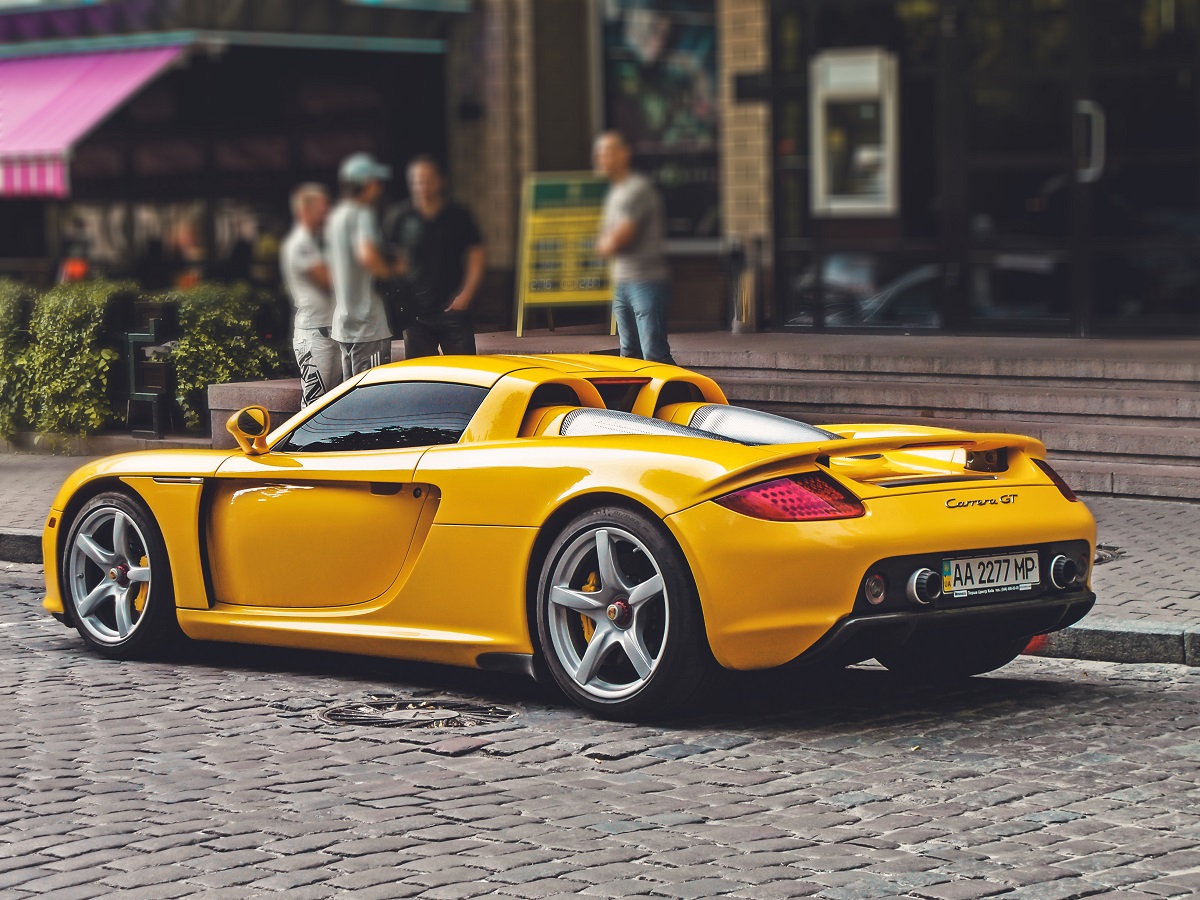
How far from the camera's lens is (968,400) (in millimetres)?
12547

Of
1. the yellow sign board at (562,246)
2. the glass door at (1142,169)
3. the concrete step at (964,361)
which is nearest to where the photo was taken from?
the concrete step at (964,361)

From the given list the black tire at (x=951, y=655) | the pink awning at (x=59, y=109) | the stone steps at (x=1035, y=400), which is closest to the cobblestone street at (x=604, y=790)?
the black tire at (x=951, y=655)

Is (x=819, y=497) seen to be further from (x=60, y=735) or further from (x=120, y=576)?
(x=120, y=576)

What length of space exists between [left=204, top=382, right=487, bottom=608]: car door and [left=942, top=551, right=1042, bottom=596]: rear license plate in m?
1.78

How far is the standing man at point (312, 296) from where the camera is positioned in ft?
→ 37.7

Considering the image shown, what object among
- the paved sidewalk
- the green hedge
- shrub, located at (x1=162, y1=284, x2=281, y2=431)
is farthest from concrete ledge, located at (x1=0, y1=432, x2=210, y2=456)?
the paved sidewalk

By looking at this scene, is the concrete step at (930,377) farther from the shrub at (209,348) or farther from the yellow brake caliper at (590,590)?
the yellow brake caliper at (590,590)

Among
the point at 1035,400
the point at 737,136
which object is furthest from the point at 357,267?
the point at 737,136

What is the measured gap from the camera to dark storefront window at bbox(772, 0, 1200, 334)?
16.0 metres

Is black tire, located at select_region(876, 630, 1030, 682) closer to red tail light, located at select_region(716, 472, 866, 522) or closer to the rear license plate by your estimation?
the rear license plate

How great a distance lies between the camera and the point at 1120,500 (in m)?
11.1

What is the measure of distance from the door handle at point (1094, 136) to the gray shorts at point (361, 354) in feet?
23.7

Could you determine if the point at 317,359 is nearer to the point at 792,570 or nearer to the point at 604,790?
the point at 792,570

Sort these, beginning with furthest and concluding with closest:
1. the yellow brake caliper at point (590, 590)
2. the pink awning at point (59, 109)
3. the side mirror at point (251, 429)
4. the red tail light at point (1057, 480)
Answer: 1. the pink awning at point (59, 109)
2. the side mirror at point (251, 429)
3. the red tail light at point (1057, 480)
4. the yellow brake caliper at point (590, 590)
